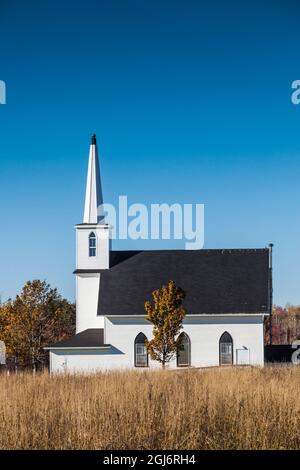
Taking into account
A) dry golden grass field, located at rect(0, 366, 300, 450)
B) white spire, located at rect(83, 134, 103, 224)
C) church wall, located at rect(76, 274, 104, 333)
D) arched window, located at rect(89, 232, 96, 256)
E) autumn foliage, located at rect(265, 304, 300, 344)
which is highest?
white spire, located at rect(83, 134, 103, 224)

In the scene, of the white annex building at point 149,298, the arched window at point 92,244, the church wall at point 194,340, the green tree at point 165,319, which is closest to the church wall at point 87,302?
the white annex building at point 149,298

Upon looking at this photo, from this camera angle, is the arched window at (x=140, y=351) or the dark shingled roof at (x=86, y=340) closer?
the dark shingled roof at (x=86, y=340)

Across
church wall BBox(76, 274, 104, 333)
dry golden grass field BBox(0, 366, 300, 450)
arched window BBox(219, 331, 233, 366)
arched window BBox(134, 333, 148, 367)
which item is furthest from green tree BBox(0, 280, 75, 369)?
dry golden grass field BBox(0, 366, 300, 450)

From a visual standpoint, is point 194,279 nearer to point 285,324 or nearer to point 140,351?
point 140,351

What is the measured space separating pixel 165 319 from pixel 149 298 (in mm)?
3622

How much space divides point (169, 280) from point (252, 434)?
125 ft

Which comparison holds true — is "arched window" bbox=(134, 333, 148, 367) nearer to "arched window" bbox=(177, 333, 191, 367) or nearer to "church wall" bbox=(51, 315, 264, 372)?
"church wall" bbox=(51, 315, 264, 372)

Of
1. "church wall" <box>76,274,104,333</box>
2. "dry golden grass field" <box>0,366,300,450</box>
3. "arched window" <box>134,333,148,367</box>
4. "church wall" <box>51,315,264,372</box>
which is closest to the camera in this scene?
"dry golden grass field" <box>0,366,300,450</box>

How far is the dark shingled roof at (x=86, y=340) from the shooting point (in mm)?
50156

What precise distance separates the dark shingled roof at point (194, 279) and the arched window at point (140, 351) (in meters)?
1.51

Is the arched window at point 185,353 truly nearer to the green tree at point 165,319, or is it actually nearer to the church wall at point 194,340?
the church wall at point 194,340

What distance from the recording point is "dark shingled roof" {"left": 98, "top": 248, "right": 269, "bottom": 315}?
167ft

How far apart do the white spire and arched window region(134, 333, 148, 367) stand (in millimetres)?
8656

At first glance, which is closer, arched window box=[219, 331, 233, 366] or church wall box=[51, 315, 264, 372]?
church wall box=[51, 315, 264, 372]
